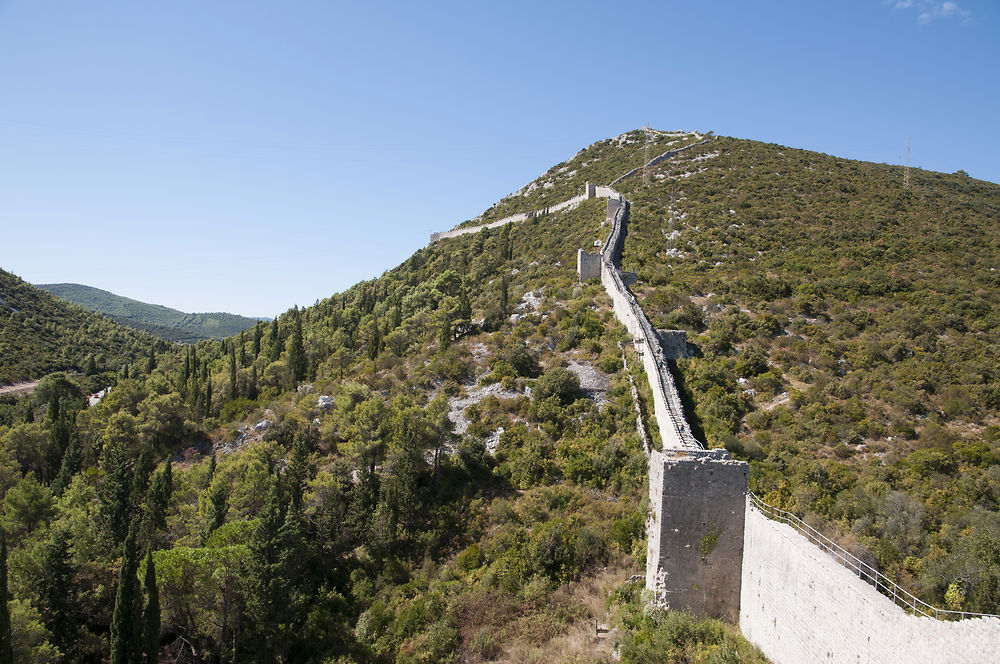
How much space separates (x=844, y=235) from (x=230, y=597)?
5066 cm

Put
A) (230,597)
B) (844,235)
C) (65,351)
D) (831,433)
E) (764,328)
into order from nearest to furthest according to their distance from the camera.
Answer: (230,597) → (831,433) → (764,328) → (844,235) → (65,351)

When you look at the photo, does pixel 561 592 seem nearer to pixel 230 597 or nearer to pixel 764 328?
pixel 230 597

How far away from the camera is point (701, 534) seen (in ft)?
45.9

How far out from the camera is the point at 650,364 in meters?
24.9

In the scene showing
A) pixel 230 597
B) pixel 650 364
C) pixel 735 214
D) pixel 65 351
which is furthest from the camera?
pixel 65 351

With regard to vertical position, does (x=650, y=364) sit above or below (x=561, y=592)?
above

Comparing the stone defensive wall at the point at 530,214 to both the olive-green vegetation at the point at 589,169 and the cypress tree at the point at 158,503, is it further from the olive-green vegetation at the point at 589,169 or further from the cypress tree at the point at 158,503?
the cypress tree at the point at 158,503

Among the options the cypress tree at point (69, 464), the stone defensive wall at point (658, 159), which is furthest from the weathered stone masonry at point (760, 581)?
the stone defensive wall at point (658, 159)

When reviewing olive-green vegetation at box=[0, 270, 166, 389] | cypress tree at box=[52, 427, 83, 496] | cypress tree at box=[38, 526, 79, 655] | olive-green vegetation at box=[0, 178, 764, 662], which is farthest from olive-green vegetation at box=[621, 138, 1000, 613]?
olive-green vegetation at box=[0, 270, 166, 389]

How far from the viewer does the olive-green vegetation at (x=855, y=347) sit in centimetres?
1582

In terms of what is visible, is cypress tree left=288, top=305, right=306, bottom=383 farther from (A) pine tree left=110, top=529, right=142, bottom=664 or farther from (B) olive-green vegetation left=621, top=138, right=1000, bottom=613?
(B) olive-green vegetation left=621, top=138, right=1000, bottom=613

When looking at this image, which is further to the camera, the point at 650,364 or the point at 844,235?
the point at 844,235

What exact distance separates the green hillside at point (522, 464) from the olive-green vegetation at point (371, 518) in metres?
0.12

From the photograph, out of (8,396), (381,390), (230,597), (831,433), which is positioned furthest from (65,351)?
(831,433)
